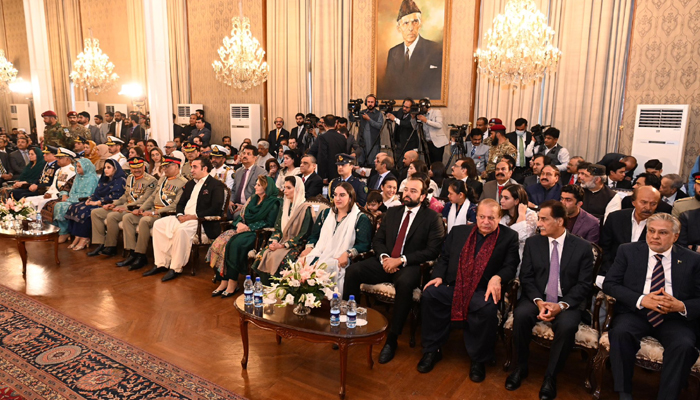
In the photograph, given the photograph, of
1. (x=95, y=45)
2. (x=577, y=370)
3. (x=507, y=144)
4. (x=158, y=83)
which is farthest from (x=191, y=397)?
(x=95, y=45)

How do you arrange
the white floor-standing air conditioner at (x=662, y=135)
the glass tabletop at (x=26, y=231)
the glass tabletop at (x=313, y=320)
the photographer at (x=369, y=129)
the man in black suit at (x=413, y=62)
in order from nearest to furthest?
1. the glass tabletop at (x=313, y=320)
2. the glass tabletop at (x=26, y=231)
3. the white floor-standing air conditioner at (x=662, y=135)
4. the photographer at (x=369, y=129)
5. the man in black suit at (x=413, y=62)

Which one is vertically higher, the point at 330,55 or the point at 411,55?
the point at 330,55

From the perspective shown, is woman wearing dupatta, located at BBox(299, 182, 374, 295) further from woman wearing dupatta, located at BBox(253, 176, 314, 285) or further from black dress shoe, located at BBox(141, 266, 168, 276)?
black dress shoe, located at BBox(141, 266, 168, 276)

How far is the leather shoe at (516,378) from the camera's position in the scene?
339 cm

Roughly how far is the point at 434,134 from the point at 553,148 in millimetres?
2141

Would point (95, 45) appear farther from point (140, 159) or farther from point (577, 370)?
point (577, 370)

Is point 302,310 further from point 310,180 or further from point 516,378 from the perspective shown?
point 310,180

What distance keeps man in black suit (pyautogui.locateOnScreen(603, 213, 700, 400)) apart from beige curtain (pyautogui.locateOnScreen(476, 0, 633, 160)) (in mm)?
4683

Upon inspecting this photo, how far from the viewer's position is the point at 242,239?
5250 millimetres

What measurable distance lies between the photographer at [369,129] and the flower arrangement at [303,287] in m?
5.24

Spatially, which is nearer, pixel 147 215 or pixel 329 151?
pixel 147 215

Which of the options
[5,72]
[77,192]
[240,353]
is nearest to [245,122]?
[77,192]

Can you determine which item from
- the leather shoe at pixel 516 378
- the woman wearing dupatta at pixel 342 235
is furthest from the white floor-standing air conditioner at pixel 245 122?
the leather shoe at pixel 516 378

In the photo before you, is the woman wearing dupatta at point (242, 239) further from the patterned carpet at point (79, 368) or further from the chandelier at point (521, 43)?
the chandelier at point (521, 43)
